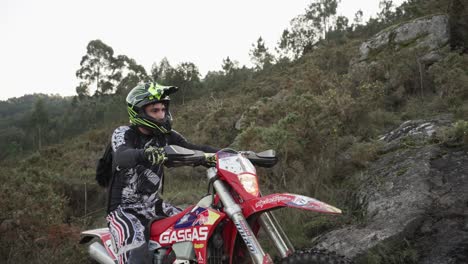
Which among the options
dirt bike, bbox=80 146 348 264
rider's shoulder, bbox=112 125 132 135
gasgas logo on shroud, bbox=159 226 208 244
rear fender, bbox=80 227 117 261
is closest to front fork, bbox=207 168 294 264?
dirt bike, bbox=80 146 348 264

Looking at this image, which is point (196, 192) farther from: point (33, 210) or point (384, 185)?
point (384, 185)

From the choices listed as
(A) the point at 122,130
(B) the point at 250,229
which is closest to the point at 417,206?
(B) the point at 250,229

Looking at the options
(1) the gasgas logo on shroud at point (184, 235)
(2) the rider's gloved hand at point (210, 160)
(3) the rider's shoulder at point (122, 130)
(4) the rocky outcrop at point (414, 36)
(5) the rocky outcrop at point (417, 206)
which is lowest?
(5) the rocky outcrop at point (417, 206)

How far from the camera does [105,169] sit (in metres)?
4.21

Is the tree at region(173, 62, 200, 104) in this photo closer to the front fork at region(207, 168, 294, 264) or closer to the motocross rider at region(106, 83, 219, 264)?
the motocross rider at region(106, 83, 219, 264)

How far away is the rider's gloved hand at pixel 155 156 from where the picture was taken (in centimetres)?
304

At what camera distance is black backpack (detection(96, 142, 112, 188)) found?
413cm

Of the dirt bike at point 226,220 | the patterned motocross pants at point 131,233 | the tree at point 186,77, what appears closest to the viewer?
the dirt bike at point 226,220

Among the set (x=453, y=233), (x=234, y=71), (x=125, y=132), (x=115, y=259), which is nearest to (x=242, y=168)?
(x=125, y=132)

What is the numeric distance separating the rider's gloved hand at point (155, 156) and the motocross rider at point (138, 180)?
18.0 inches

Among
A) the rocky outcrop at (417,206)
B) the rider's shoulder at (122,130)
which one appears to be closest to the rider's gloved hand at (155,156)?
the rider's shoulder at (122,130)

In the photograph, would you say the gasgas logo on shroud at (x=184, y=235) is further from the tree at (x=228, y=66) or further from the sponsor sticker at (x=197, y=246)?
the tree at (x=228, y=66)

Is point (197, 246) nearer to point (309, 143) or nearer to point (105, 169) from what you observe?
point (105, 169)

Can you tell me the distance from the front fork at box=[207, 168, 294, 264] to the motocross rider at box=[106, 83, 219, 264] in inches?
33.4
